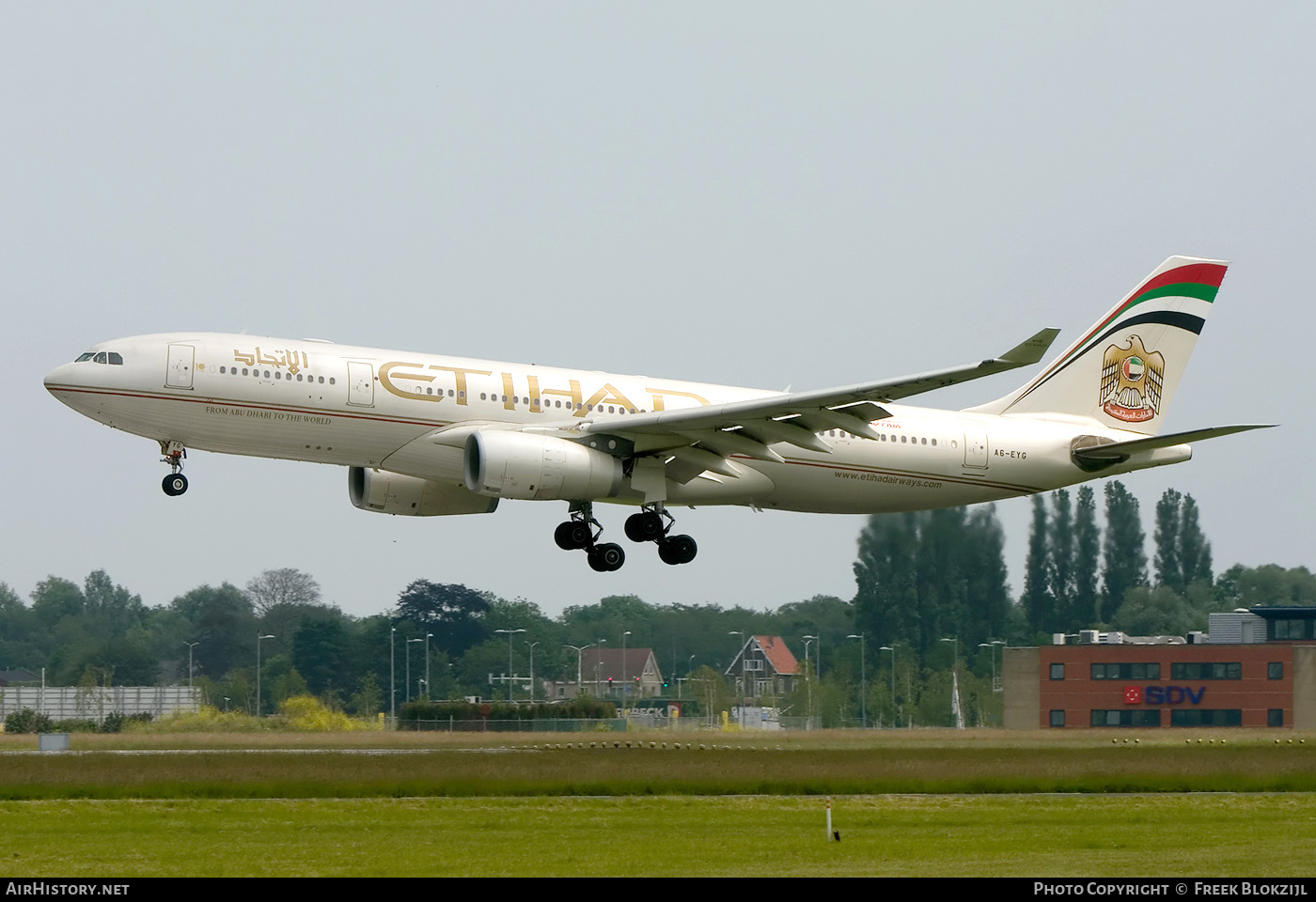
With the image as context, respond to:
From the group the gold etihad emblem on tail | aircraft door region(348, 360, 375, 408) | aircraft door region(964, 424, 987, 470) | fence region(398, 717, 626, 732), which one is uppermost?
the gold etihad emblem on tail

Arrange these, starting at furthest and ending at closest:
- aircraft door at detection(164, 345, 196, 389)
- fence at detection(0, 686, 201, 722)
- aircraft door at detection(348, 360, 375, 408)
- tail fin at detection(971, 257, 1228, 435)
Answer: fence at detection(0, 686, 201, 722) → tail fin at detection(971, 257, 1228, 435) → aircraft door at detection(348, 360, 375, 408) → aircraft door at detection(164, 345, 196, 389)

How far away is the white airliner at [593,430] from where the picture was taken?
111 ft

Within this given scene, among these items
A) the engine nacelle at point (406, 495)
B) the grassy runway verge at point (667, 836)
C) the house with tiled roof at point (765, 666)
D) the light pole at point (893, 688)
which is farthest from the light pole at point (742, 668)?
the grassy runway verge at point (667, 836)

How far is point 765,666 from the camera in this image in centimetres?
8025

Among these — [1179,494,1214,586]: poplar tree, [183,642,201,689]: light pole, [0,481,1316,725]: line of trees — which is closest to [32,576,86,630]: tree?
[0,481,1316,725]: line of trees

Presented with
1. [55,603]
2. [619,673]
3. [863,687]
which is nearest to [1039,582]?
[863,687]

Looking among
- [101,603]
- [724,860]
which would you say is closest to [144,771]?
[724,860]

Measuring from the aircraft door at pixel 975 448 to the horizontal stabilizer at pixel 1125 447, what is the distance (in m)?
2.29

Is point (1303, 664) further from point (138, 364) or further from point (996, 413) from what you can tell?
point (138, 364)

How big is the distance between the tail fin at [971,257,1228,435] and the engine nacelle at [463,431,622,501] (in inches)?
449

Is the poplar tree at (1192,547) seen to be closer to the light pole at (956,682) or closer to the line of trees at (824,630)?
the line of trees at (824,630)

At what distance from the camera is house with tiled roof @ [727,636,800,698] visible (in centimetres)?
7588

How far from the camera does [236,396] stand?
33906mm

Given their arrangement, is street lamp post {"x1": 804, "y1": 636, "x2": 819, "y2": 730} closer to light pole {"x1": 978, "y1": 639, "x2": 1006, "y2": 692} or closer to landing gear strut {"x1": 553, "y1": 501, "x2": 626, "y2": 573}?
light pole {"x1": 978, "y1": 639, "x2": 1006, "y2": 692}
